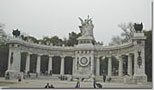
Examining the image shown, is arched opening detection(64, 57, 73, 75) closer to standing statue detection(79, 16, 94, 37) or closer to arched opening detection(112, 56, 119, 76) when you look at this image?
standing statue detection(79, 16, 94, 37)

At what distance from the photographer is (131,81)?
17.5 m

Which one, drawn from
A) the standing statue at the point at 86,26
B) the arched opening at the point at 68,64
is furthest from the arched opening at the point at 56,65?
the standing statue at the point at 86,26

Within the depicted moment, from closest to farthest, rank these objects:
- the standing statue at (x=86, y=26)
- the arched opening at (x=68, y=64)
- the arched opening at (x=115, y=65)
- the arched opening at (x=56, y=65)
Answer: the standing statue at (x=86, y=26) < the arched opening at (x=56, y=65) < the arched opening at (x=68, y=64) < the arched opening at (x=115, y=65)

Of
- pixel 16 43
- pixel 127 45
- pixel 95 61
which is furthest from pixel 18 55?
pixel 127 45

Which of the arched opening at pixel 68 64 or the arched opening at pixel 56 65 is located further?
the arched opening at pixel 68 64

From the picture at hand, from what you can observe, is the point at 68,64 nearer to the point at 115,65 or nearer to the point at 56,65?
the point at 56,65

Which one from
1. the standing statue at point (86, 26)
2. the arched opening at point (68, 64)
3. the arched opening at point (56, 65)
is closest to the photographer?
the standing statue at point (86, 26)

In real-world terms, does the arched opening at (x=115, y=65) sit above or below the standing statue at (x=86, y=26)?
below

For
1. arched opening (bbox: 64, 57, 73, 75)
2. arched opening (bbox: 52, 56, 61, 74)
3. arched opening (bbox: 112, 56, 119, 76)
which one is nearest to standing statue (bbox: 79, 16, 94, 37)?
arched opening (bbox: 64, 57, 73, 75)

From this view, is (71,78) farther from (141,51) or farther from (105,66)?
(105,66)

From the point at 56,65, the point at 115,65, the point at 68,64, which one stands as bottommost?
the point at 115,65

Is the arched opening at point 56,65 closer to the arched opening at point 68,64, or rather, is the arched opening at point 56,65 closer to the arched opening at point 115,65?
the arched opening at point 68,64

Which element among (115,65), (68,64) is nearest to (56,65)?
(68,64)

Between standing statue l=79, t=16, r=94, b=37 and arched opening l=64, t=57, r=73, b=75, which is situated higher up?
standing statue l=79, t=16, r=94, b=37
